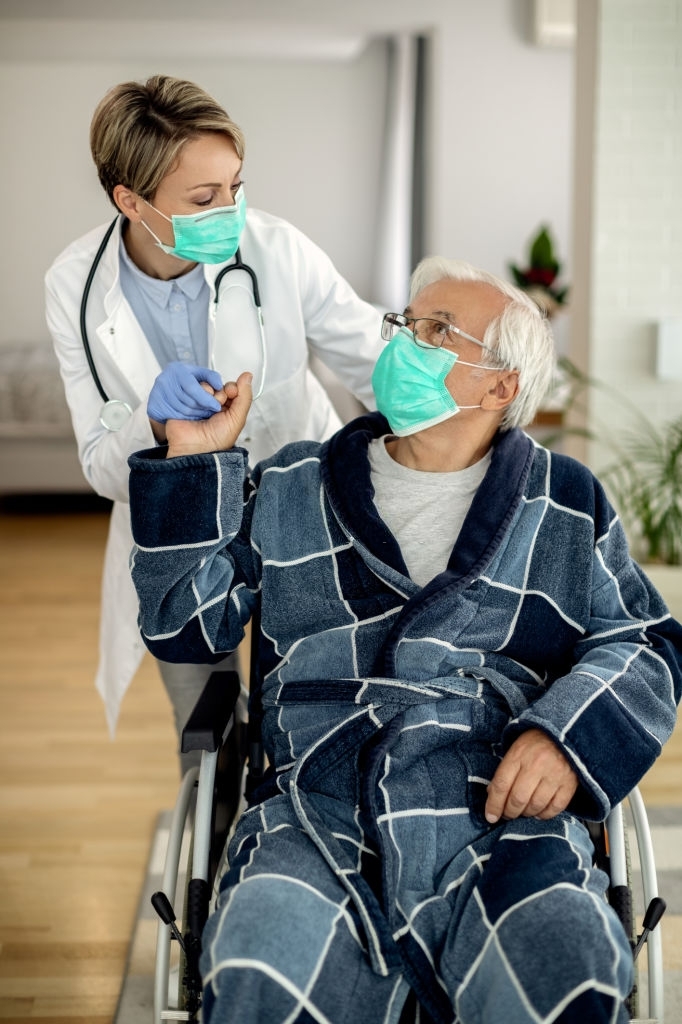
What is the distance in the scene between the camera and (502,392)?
161 centimetres

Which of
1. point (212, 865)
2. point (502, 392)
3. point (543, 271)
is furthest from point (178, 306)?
point (543, 271)

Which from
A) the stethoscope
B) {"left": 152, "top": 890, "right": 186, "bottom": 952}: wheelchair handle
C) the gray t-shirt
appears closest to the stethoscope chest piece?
the stethoscope

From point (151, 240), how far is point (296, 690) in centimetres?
75

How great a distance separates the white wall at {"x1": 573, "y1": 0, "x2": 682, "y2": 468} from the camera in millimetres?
3504

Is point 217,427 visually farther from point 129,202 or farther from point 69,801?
point 69,801

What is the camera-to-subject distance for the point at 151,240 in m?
1.72

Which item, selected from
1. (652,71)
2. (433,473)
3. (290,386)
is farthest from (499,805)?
(652,71)

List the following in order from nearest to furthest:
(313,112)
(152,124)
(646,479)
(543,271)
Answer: (152,124) → (646,479) → (543,271) → (313,112)

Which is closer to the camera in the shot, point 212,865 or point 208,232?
point 212,865

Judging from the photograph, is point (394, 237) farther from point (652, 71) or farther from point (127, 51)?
point (652, 71)

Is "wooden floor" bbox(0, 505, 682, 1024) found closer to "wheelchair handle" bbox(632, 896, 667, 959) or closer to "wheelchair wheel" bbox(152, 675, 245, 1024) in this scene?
"wheelchair wheel" bbox(152, 675, 245, 1024)

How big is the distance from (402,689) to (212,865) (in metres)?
0.35

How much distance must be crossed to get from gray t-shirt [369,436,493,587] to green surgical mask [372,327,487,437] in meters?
0.08

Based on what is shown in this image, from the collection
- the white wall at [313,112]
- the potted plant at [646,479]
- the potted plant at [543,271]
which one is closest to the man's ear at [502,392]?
the potted plant at [646,479]
